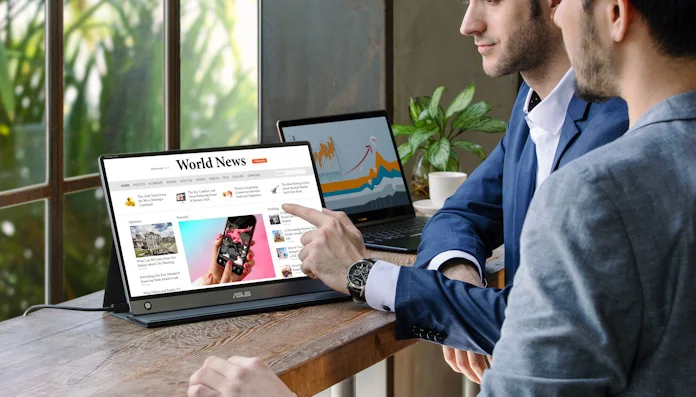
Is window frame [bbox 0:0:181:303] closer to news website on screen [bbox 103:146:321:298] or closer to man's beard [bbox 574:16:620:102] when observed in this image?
news website on screen [bbox 103:146:321:298]

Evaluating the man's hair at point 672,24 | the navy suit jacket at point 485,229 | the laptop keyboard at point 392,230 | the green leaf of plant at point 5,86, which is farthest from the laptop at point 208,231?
the green leaf of plant at point 5,86

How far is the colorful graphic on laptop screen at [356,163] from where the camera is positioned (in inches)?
92.6

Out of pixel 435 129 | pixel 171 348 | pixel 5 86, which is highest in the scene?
pixel 5 86

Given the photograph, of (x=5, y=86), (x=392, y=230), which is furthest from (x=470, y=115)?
(x=5, y=86)

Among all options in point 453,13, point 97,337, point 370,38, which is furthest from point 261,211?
point 453,13

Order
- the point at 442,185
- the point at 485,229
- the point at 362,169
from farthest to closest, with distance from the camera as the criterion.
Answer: the point at 442,185
the point at 362,169
the point at 485,229

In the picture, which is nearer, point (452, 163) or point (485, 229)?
point (485, 229)

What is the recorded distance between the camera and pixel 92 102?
2.82 meters

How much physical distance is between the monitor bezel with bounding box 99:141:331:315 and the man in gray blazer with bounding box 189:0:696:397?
763 millimetres

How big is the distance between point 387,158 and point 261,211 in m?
0.80

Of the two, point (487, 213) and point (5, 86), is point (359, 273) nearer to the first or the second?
point (487, 213)

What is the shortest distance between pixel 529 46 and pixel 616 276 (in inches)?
43.4

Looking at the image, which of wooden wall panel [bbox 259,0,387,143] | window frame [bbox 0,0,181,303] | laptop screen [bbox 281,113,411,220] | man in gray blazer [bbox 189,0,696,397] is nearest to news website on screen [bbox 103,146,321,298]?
laptop screen [bbox 281,113,411,220]

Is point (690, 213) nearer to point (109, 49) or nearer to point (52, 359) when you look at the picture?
point (52, 359)
